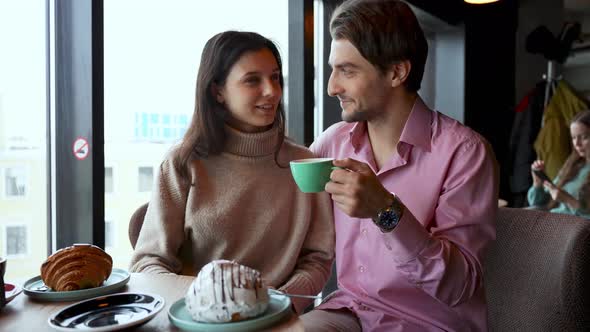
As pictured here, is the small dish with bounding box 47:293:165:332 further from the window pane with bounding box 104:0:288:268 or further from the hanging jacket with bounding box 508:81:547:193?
the hanging jacket with bounding box 508:81:547:193

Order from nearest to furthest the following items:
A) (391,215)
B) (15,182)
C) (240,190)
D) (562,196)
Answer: (391,215) → (240,190) → (15,182) → (562,196)

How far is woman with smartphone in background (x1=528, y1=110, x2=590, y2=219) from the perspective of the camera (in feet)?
10.1

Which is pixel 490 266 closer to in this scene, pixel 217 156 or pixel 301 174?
pixel 301 174

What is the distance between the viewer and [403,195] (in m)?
1.45

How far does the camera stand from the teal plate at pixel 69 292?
3.42 ft

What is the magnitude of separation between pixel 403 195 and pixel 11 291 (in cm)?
101

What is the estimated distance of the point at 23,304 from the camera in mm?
1038

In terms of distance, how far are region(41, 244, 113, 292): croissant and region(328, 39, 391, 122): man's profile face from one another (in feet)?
2.67

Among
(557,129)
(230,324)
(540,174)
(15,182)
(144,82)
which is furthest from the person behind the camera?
(557,129)

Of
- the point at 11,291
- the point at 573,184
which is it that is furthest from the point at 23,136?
the point at 573,184

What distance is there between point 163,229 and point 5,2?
3.51ft

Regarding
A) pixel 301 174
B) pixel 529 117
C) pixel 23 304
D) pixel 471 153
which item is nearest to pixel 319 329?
pixel 301 174

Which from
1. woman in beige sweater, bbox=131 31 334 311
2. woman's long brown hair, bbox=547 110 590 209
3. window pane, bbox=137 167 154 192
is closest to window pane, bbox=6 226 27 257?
window pane, bbox=137 167 154 192

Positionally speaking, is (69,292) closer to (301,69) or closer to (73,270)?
(73,270)
